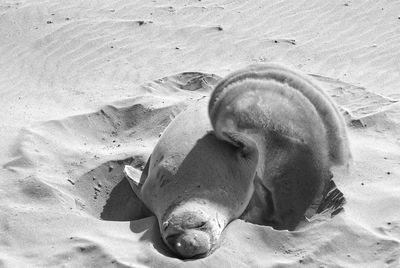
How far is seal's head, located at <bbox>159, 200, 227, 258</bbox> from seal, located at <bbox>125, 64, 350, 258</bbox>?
0.01m

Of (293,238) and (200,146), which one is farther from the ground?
(200,146)

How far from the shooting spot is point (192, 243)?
14.2 feet

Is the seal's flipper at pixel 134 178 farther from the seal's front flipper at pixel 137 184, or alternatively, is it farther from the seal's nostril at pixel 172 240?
the seal's nostril at pixel 172 240

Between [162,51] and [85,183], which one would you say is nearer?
[85,183]

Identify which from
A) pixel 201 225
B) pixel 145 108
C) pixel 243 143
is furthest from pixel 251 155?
pixel 145 108

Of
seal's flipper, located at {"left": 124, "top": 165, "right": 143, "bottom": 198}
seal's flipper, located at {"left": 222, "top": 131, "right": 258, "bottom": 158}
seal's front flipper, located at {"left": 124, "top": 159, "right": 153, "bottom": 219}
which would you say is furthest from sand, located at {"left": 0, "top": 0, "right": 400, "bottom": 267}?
seal's flipper, located at {"left": 222, "top": 131, "right": 258, "bottom": 158}

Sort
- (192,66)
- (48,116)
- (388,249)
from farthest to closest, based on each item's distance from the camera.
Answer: (192,66)
(48,116)
(388,249)

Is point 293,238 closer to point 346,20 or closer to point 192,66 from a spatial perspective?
point 192,66

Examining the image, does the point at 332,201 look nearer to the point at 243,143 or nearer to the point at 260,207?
the point at 260,207

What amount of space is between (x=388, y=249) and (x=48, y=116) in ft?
10.3

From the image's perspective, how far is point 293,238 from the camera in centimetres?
461

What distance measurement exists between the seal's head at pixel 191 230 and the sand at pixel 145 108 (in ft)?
0.26

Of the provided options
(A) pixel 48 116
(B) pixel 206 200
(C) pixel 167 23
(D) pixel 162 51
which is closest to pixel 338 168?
(B) pixel 206 200

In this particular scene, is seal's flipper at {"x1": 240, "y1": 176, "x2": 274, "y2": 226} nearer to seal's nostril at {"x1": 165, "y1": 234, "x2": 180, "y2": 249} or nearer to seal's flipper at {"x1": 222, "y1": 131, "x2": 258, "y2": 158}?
seal's flipper at {"x1": 222, "y1": 131, "x2": 258, "y2": 158}
